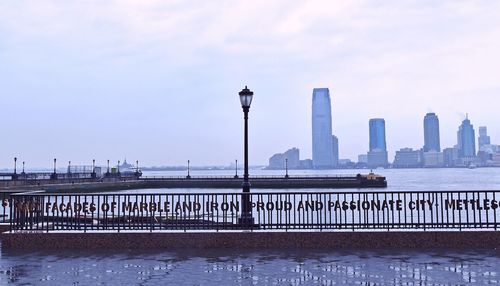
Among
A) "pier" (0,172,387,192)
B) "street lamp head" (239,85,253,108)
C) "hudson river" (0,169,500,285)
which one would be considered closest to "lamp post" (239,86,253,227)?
"street lamp head" (239,85,253,108)

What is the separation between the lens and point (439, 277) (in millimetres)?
8688

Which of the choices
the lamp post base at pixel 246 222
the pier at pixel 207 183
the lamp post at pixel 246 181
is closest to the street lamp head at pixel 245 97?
the lamp post at pixel 246 181

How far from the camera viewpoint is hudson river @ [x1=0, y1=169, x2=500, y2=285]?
8648 mm

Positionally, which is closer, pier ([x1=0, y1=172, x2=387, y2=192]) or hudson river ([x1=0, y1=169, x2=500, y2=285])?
hudson river ([x1=0, y1=169, x2=500, y2=285])

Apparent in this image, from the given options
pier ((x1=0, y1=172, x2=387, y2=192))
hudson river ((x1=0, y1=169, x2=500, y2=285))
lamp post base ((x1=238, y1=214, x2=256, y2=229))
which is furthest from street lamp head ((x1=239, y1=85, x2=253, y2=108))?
pier ((x1=0, y1=172, x2=387, y2=192))

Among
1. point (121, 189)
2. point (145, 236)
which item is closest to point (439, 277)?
point (145, 236)

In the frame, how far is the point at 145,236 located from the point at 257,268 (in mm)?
3996

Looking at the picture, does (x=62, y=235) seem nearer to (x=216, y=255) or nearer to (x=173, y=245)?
(x=173, y=245)

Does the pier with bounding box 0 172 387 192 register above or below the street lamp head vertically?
below

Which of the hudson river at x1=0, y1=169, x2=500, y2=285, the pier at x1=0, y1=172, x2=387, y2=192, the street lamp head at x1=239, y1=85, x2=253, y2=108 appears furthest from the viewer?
the pier at x1=0, y1=172, x2=387, y2=192

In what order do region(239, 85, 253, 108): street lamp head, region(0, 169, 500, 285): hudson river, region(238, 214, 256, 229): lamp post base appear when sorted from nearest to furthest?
region(0, 169, 500, 285): hudson river < region(238, 214, 256, 229): lamp post base < region(239, 85, 253, 108): street lamp head

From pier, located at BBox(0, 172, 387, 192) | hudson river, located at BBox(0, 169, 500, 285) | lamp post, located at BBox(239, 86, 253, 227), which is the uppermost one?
lamp post, located at BBox(239, 86, 253, 227)

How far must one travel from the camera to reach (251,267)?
9773 mm

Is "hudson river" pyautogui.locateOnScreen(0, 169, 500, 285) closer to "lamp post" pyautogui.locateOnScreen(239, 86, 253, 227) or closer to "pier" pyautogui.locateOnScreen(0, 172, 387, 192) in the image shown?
"lamp post" pyautogui.locateOnScreen(239, 86, 253, 227)
